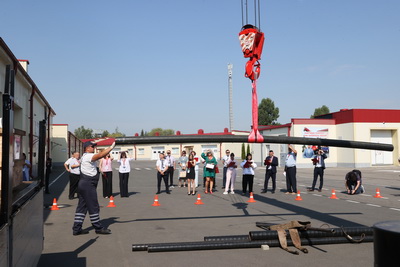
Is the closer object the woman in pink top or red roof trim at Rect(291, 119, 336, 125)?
the woman in pink top

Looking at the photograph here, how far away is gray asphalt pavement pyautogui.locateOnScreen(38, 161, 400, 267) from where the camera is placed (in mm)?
5680

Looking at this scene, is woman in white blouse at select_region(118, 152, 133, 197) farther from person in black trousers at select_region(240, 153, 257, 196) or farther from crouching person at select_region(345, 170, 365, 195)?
crouching person at select_region(345, 170, 365, 195)

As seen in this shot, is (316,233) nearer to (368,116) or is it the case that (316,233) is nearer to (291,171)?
(291,171)

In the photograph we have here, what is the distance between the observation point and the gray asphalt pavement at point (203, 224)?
18.6 feet

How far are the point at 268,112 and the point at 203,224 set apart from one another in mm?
79711

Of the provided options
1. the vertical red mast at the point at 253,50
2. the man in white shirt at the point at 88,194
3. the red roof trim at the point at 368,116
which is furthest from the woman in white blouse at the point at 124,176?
the red roof trim at the point at 368,116

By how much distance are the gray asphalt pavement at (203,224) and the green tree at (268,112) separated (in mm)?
70995

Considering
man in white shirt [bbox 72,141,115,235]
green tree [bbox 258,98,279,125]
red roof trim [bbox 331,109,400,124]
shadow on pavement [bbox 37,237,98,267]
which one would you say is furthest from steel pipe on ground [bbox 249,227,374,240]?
green tree [bbox 258,98,279,125]

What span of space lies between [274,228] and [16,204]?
4870 mm

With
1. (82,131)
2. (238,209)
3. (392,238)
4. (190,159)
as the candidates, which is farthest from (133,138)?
(82,131)

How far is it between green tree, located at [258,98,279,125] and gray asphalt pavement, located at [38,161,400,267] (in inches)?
2795

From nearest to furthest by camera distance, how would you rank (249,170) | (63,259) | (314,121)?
(63,259) < (249,170) < (314,121)

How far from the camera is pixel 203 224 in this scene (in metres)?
8.31

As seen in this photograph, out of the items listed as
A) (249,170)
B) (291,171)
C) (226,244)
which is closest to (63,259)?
(226,244)
